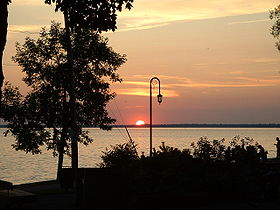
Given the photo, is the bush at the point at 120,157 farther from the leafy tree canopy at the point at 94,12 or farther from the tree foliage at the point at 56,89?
the tree foliage at the point at 56,89

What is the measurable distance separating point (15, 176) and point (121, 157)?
67.2 metres

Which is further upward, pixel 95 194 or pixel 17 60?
pixel 17 60

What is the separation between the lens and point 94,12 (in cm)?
1688

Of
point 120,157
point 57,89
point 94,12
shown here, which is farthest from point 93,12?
point 57,89

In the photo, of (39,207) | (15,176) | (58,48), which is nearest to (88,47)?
(58,48)

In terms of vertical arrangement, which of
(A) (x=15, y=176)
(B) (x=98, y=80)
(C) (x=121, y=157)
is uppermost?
(B) (x=98, y=80)

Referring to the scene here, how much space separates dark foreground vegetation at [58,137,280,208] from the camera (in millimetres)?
22969

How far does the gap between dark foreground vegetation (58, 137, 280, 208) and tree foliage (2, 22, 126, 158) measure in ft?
82.4

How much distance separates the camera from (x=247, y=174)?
78.5 feet

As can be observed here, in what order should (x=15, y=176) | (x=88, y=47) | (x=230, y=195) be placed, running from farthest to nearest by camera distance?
(x=15, y=176) → (x=88, y=47) → (x=230, y=195)

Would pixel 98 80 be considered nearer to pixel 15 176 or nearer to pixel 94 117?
pixel 94 117

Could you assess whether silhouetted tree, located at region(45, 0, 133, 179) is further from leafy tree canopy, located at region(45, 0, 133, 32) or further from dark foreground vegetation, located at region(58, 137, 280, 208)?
dark foreground vegetation, located at region(58, 137, 280, 208)

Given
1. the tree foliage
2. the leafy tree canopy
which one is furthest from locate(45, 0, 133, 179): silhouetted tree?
the tree foliage

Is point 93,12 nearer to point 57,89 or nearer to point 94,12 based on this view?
point 94,12
